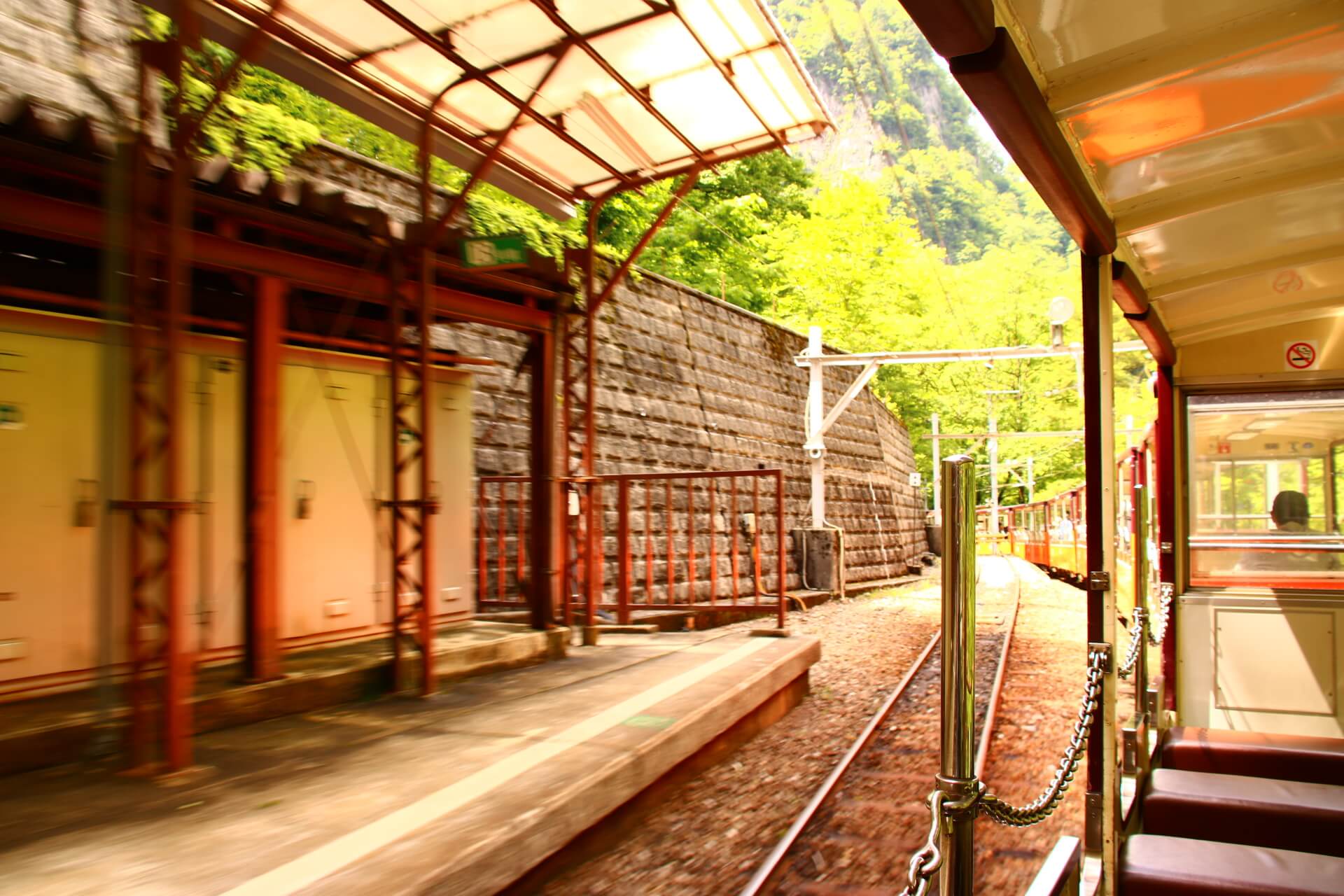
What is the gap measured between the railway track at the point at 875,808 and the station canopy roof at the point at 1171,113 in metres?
2.21

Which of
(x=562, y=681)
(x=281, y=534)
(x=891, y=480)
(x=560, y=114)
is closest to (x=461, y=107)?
(x=560, y=114)

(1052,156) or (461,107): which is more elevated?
(461,107)

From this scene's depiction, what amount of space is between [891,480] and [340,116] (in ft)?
56.1

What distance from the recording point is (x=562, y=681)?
22.7ft

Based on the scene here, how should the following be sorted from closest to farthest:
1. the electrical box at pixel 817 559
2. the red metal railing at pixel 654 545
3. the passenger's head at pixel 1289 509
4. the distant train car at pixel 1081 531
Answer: the passenger's head at pixel 1289 509, the distant train car at pixel 1081 531, the red metal railing at pixel 654 545, the electrical box at pixel 817 559

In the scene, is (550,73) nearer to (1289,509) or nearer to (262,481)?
(262,481)

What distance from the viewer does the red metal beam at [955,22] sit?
2.24 meters

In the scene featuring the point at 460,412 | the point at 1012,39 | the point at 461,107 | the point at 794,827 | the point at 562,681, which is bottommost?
the point at 794,827

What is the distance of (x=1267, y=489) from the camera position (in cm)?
589

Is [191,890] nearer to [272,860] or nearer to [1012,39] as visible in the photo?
[272,860]

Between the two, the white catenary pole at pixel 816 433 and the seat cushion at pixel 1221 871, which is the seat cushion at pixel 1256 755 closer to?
the seat cushion at pixel 1221 871

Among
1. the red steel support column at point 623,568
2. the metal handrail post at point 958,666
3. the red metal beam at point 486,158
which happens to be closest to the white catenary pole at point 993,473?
the red steel support column at point 623,568

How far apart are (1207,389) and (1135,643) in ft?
6.73

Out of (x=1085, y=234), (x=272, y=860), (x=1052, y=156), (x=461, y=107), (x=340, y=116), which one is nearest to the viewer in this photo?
(x=1052, y=156)
